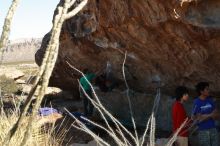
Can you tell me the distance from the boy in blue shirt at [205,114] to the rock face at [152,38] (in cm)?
155

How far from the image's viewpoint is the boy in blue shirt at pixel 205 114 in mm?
6961

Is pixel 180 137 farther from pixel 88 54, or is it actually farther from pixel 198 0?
pixel 88 54

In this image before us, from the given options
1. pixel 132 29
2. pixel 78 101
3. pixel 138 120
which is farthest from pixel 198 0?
pixel 78 101

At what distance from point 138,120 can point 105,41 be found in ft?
6.92

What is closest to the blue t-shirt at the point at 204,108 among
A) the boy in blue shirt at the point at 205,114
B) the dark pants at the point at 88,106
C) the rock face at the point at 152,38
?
the boy in blue shirt at the point at 205,114

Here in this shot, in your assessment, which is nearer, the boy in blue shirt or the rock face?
the boy in blue shirt

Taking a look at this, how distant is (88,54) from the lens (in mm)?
12195

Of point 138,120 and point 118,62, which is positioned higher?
point 118,62

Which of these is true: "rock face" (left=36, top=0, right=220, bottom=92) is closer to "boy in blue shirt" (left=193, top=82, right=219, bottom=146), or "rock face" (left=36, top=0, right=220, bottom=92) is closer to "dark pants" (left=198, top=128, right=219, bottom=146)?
"boy in blue shirt" (left=193, top=82, right=219, bottom=146)

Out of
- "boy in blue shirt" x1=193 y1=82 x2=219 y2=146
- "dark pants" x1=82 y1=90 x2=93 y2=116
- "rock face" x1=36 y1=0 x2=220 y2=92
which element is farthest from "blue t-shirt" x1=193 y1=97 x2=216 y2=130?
"dark pants" x1=82 y1=90 x2=93 y2=116

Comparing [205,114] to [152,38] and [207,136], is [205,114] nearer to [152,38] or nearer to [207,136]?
[207,136]

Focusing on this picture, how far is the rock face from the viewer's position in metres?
8.30

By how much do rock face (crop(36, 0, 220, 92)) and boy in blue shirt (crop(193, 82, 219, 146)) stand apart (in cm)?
155

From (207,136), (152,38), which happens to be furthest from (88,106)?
(207,136)
